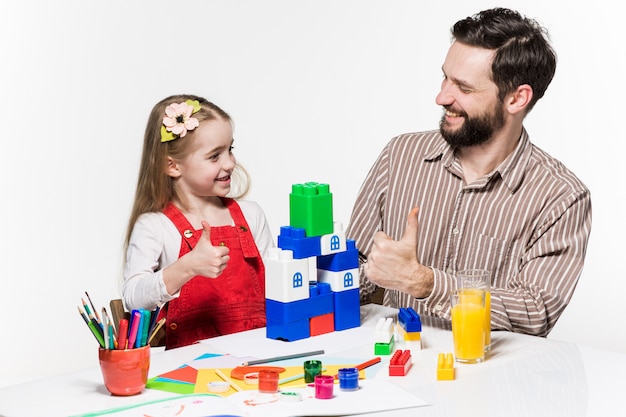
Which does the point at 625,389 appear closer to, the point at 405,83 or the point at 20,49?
the point at 405,83

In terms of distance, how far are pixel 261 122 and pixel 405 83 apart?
71 centimetres

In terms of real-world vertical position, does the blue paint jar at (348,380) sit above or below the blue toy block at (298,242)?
below

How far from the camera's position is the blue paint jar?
1.99 meters

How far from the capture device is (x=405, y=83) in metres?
4.84

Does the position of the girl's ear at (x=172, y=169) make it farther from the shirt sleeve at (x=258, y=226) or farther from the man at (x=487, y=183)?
the man at (x=487, y=183)

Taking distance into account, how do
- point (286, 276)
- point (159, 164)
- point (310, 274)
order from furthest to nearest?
point (159, 164), point (310, 274), point (286, 276)

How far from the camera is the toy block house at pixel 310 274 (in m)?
2.35

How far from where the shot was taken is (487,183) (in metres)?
2.88

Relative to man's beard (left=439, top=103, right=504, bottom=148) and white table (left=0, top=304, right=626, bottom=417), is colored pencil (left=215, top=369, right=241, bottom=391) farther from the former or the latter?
man's beard (left=439, top=103, right=504, bottom=148)

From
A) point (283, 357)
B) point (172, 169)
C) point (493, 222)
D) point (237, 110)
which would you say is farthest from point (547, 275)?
point (237, 110)

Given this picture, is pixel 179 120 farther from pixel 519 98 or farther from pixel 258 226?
pixel 519 98

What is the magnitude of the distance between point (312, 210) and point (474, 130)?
0.74 m

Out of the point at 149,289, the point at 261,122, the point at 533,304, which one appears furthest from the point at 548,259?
the point at 261,122

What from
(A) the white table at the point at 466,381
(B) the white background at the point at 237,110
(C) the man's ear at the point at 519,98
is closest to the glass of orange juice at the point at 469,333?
(A) the white table at the point at 466,381
